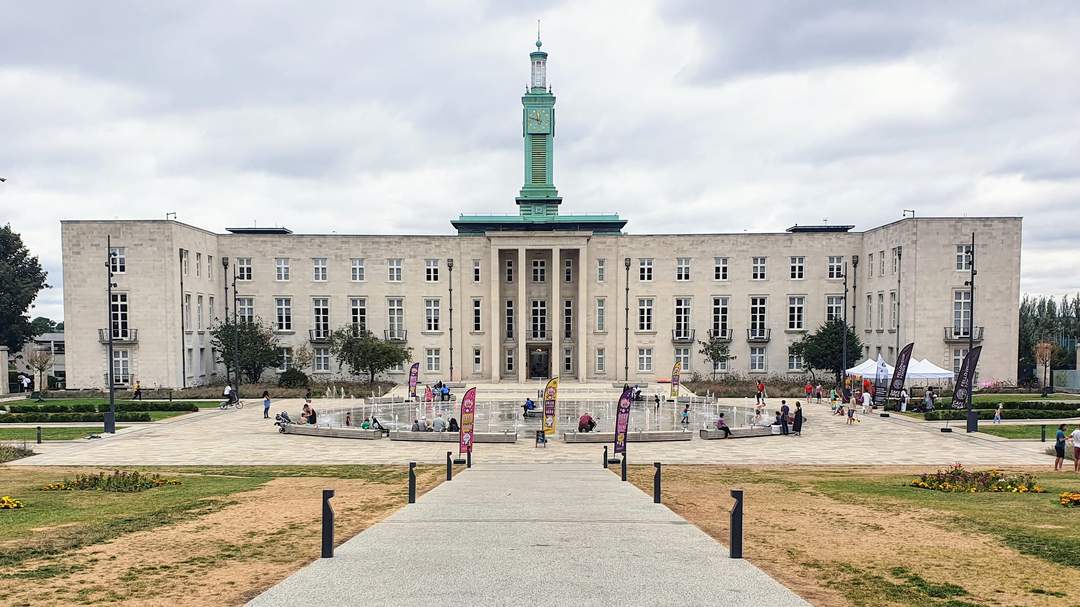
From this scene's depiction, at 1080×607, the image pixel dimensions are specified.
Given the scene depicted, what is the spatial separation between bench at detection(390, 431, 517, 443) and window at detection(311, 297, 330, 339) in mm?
36897

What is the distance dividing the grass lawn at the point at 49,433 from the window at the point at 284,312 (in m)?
29.8

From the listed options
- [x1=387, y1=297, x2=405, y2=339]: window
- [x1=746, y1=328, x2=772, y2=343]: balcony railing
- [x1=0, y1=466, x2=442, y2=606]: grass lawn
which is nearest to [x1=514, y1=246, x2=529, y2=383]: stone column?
[x1=387, y1=297, x2=405, y2=339]: window

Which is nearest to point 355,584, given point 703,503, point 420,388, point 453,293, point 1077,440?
point 703,503

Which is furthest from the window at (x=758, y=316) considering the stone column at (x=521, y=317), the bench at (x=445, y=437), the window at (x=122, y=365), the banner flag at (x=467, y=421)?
the window at (x=122, y=365)

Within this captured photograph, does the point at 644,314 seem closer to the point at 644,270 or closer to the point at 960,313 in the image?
the point at 644,270

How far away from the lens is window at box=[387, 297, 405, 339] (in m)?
66.6

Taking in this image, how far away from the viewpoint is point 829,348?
59156mm

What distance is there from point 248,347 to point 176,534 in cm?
4823

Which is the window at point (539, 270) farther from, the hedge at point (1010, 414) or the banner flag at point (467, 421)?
the banner flag at point (467, 421)

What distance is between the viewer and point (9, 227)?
Answer: 72500mm

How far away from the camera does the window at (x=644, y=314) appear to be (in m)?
66.5

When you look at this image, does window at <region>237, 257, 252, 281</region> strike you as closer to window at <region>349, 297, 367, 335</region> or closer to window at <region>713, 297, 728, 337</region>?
window at <region>349, 297, 367, 335</region>

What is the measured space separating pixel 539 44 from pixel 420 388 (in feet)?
142

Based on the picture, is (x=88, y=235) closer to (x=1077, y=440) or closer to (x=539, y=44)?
(x=539, y=44)
